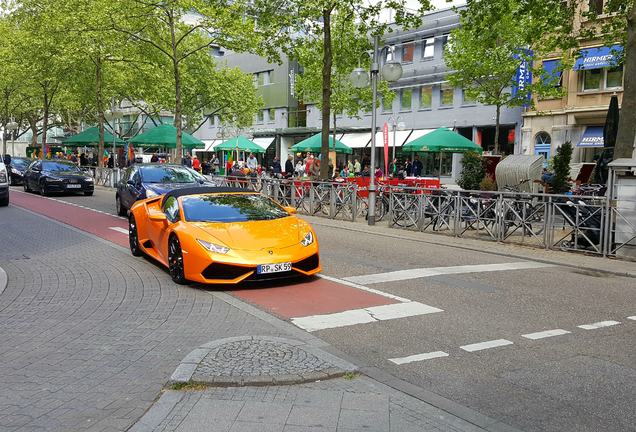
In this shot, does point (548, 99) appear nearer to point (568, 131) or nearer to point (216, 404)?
point (568, 131)

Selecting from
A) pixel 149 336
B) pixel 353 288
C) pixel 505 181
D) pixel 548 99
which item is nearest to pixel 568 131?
pixel 548 99

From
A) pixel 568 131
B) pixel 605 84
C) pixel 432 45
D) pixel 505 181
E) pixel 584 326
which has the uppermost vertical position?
pixel 432 45

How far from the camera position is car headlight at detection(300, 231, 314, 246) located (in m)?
8.30

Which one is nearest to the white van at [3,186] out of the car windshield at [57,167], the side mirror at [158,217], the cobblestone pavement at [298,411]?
the car windshield at [57,167]

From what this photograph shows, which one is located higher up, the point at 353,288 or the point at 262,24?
the point at 262,24

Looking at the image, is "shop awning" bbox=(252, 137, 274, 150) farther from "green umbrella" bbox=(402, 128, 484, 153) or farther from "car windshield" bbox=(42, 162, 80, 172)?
"green umbrella" bbox=(402, 128, 484, 153)

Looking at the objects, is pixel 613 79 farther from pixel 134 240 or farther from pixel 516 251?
pixel 134 240

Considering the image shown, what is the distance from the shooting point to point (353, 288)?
26.5ft

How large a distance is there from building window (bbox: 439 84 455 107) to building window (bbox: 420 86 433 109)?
0.89 m

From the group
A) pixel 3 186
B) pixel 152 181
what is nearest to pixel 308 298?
pixel 152 181

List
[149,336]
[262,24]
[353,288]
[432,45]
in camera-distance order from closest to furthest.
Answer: [149,336] → [353,288] → [262,24] → [432,45]

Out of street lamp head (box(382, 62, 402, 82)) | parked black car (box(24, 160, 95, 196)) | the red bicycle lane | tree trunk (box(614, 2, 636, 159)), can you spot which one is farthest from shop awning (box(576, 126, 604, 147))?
the red bicycle lane

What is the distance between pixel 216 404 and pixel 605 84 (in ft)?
111

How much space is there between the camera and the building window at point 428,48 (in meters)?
40.9
